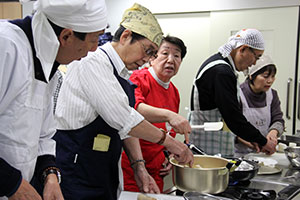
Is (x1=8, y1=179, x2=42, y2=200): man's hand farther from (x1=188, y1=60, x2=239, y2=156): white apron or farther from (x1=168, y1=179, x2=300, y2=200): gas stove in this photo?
(x1=188, y1=60, x2=239, y2=156): white apron

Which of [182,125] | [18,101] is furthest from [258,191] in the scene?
[18,101]

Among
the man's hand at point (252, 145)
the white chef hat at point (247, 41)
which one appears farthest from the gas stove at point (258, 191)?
the white chef hat at point (247, 41)

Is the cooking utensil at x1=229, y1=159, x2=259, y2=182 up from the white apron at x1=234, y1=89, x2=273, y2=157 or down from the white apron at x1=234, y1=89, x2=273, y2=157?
down

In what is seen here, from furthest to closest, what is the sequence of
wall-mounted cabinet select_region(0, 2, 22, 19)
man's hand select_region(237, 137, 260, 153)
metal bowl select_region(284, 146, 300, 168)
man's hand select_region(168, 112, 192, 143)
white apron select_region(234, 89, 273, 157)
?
1. wall-mounted cabinet select_region(0, 2, 22, 19)
2. white apron select_region(234, 89, 273, 157)
3. man's hand select_region(237, 137, 260, 153)
4. metal bowl select_region(284, 146, 300, 168)
5. man's hand select_region(168, 112, 192, 143)

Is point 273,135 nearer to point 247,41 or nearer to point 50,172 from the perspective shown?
point 247,41

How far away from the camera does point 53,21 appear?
2.77ft

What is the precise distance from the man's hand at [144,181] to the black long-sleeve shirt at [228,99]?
0.65 m

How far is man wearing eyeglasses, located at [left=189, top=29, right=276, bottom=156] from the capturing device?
1.78 m

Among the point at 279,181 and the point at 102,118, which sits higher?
the point at 102,118

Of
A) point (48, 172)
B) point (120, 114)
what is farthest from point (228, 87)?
point (48, 172)

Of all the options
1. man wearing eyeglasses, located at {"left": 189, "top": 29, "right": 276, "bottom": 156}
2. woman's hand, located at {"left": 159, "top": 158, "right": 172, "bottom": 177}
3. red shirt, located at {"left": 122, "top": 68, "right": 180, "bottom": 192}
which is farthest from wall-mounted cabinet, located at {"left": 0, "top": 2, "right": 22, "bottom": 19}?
woman's hand, located at {"left": 159, "top": 158, "right": 172, "bottom": 177}

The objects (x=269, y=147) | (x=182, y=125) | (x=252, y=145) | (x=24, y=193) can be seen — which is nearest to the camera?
(x=24, y=193)

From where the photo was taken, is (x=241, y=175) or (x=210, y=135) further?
(x=210, y=135)

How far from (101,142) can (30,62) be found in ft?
1.60
